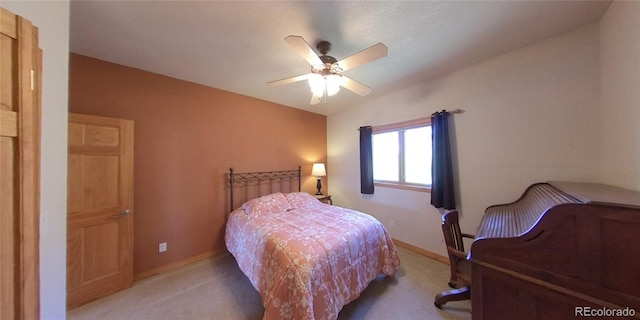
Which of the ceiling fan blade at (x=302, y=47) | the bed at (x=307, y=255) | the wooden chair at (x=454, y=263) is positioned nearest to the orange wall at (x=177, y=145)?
the bed at (x=307, y=255)

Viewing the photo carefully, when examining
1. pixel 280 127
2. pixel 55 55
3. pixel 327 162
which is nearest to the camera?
pixel 55 55

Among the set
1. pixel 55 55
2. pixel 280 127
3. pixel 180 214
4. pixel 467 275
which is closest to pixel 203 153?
pixel 180 214

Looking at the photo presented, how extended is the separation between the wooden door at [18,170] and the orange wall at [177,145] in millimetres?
1842

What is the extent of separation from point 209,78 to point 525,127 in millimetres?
3731

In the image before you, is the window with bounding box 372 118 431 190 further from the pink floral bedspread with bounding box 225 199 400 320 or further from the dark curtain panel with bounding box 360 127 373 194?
the pink floral bedspread with bounding box 225 199 400 320

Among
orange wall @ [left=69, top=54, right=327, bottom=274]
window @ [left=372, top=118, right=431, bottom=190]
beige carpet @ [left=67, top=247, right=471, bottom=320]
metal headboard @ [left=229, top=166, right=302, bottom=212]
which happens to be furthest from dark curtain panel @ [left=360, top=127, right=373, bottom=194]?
orange wall @ [left=69, top=54, right=327, bottom=274]

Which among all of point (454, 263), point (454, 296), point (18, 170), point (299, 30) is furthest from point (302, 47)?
point (454, 296)

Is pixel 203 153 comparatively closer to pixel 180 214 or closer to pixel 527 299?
pixel 180 214

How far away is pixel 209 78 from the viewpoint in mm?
2588

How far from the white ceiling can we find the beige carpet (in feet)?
8.22

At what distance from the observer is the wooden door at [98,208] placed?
184 centimetres

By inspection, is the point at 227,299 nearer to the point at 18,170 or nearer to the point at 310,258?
the point at 310,258

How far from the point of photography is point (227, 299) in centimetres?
196

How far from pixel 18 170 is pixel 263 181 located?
8.91 ft
